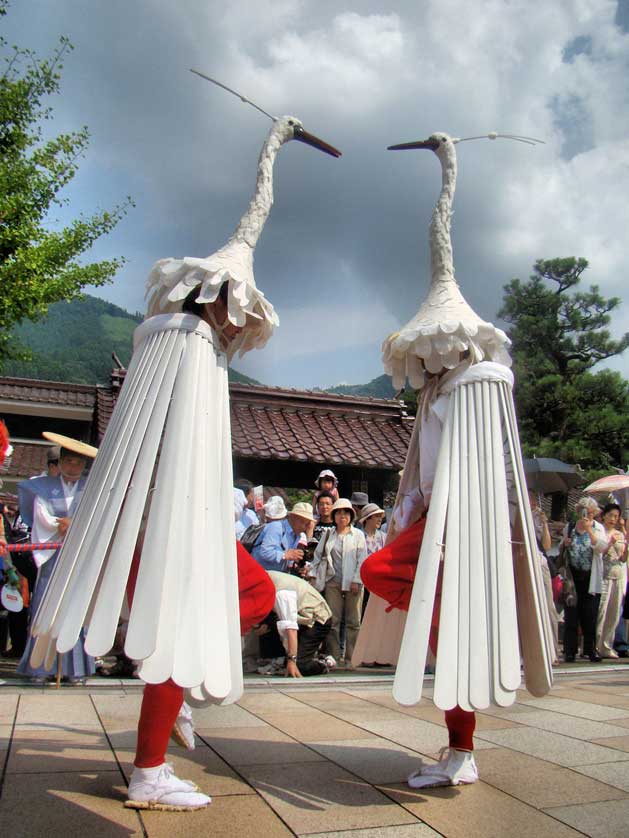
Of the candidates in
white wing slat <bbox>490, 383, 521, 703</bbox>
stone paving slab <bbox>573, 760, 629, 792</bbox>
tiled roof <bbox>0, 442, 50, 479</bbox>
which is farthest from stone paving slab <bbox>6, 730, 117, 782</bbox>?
tiled roof <bbox>0, 442, 50, 479</bbox>

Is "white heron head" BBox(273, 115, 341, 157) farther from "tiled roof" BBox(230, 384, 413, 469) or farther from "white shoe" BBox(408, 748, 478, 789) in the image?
"tiled roof" BBox(230, 384, 413, 469)

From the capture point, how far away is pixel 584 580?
7.52 metres

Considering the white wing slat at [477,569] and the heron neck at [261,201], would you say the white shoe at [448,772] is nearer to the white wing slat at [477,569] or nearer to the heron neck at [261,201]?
the white wing slat at [477,569]

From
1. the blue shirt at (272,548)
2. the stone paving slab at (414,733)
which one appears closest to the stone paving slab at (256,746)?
the stone paving slab at (414,733)

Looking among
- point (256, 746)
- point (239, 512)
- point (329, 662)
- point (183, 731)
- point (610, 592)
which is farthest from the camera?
point (610, 592)

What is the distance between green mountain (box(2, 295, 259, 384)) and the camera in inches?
2891

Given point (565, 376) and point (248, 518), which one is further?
point (565, 376)

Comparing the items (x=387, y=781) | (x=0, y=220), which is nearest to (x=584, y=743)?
(x=387, y=781)

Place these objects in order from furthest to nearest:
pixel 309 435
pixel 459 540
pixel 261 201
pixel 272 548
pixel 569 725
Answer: pixel 309 435, pixel 272 548, pixel 569 725, pixel 261 201, pixel 459 540

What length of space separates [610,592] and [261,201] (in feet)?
21.1

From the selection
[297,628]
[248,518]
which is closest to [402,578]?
[297,628]

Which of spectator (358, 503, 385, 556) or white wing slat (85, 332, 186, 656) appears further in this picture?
spectator (358, 503, 385, 556)

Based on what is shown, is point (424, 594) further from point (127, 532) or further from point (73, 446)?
point (73, 446)

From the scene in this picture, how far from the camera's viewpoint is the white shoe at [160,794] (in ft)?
7.32
